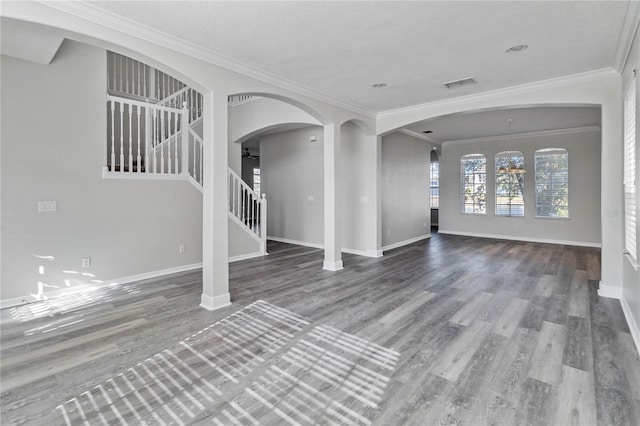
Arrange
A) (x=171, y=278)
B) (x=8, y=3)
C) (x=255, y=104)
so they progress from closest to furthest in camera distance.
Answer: (x=8, y=3)
(x=171, y=278)
(x=255, y=104)

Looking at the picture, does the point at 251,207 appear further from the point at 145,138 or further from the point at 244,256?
the point at 145,138

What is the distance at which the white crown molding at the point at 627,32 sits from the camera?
8.97 ft

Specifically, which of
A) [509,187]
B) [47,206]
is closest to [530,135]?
[509,187]

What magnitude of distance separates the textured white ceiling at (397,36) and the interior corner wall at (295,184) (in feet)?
10.8

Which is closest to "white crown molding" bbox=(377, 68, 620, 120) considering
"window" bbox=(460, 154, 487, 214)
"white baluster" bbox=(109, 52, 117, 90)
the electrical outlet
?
"window" bbox=(460, 154, 487, 214)

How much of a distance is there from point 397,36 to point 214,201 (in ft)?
8.85

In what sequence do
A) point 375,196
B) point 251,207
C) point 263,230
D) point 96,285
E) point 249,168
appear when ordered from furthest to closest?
point 249,168, point 251,207, point 263,230, point 375,196, point 96,285

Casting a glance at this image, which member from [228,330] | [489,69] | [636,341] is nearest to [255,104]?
[489,69]

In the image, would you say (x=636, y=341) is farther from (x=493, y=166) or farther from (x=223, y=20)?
(x=493, y=166)

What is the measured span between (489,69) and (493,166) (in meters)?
6.05

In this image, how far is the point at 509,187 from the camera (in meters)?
9.22

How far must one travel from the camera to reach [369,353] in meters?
2.75

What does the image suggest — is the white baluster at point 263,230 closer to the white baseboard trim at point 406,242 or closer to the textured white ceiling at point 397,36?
the white baseboard trim at point 406,242

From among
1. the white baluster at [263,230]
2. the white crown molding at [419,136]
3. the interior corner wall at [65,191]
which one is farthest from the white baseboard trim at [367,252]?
the interior corner wall at [65,191]
